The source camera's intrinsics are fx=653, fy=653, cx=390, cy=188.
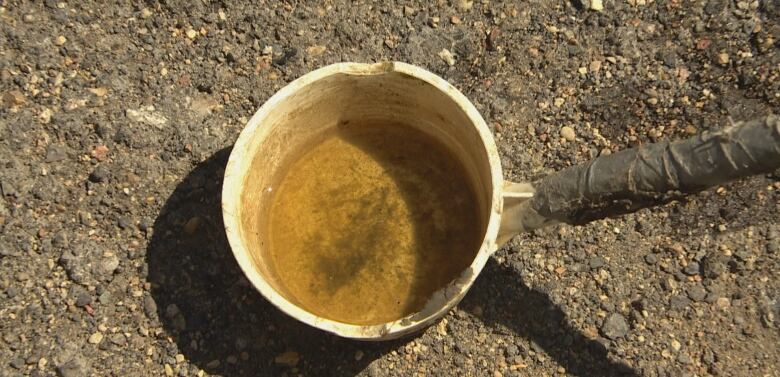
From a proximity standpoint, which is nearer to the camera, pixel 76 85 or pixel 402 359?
pixel 402 359

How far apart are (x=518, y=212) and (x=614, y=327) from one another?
0.78 m

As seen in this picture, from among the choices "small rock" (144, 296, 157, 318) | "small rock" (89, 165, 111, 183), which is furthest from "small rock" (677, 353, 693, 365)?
"small rock" (89, 165, 111, 183)

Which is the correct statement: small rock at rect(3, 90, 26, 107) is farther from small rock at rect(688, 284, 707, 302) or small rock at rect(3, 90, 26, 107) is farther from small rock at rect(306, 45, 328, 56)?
small rock at rect(688, 284, 707, 302)

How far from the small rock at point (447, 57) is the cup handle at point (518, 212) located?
3.12 ft

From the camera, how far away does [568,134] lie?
2889mm

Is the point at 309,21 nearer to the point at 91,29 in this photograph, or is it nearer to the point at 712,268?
the point at 91,29

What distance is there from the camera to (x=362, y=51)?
3.05m

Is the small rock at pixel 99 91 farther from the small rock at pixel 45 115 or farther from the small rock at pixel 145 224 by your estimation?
the small rock at pixel 145 224

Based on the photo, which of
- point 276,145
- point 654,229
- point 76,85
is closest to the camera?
point 276,145

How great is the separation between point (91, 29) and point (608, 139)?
2398 millimetres

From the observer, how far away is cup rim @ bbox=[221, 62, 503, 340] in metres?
2.07

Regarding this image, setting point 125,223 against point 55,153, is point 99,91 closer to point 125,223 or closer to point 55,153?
point 55,153

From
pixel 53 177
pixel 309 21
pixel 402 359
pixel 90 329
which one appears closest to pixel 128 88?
pixel 53 177

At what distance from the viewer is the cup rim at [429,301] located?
207cm
